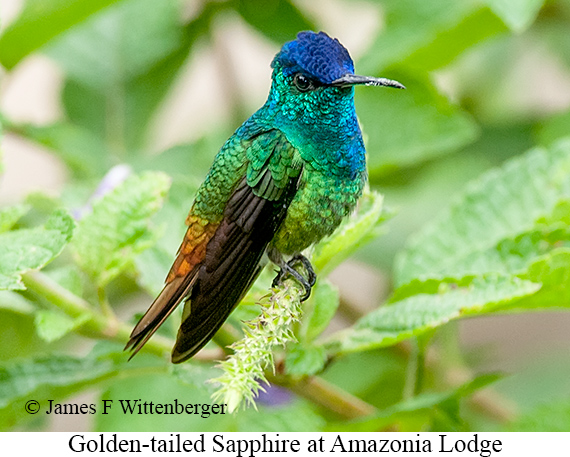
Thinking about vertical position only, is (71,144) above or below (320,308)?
above

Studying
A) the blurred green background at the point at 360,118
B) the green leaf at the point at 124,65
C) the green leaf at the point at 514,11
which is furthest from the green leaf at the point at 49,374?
the green leaf at the point at 124,65

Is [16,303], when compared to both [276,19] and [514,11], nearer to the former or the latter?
[514,11]

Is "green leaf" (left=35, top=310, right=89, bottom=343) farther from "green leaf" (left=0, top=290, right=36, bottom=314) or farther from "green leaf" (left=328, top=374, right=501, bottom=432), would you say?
"green leaf" (left=328, top=374, right=501, bottom=432)

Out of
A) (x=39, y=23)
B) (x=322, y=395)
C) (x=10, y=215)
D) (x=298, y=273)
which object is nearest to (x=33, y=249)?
(x=10, y=215)

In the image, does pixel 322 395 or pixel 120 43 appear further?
pixel 120 43

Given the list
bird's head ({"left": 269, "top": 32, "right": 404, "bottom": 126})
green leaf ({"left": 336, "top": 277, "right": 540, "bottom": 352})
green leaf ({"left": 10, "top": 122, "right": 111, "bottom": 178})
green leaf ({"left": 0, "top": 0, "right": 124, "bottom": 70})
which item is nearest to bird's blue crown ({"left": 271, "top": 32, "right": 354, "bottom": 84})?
bird's head ({"left": 269, "top": 32, "right": 404, "bottom": 126})

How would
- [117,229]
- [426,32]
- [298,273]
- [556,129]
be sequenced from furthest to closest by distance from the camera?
[556,129], [426,32], [117,229], [298,273]

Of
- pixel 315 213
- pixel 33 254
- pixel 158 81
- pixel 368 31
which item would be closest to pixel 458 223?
pixel 315 213

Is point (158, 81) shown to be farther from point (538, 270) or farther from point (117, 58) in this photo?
point (538, 270)
